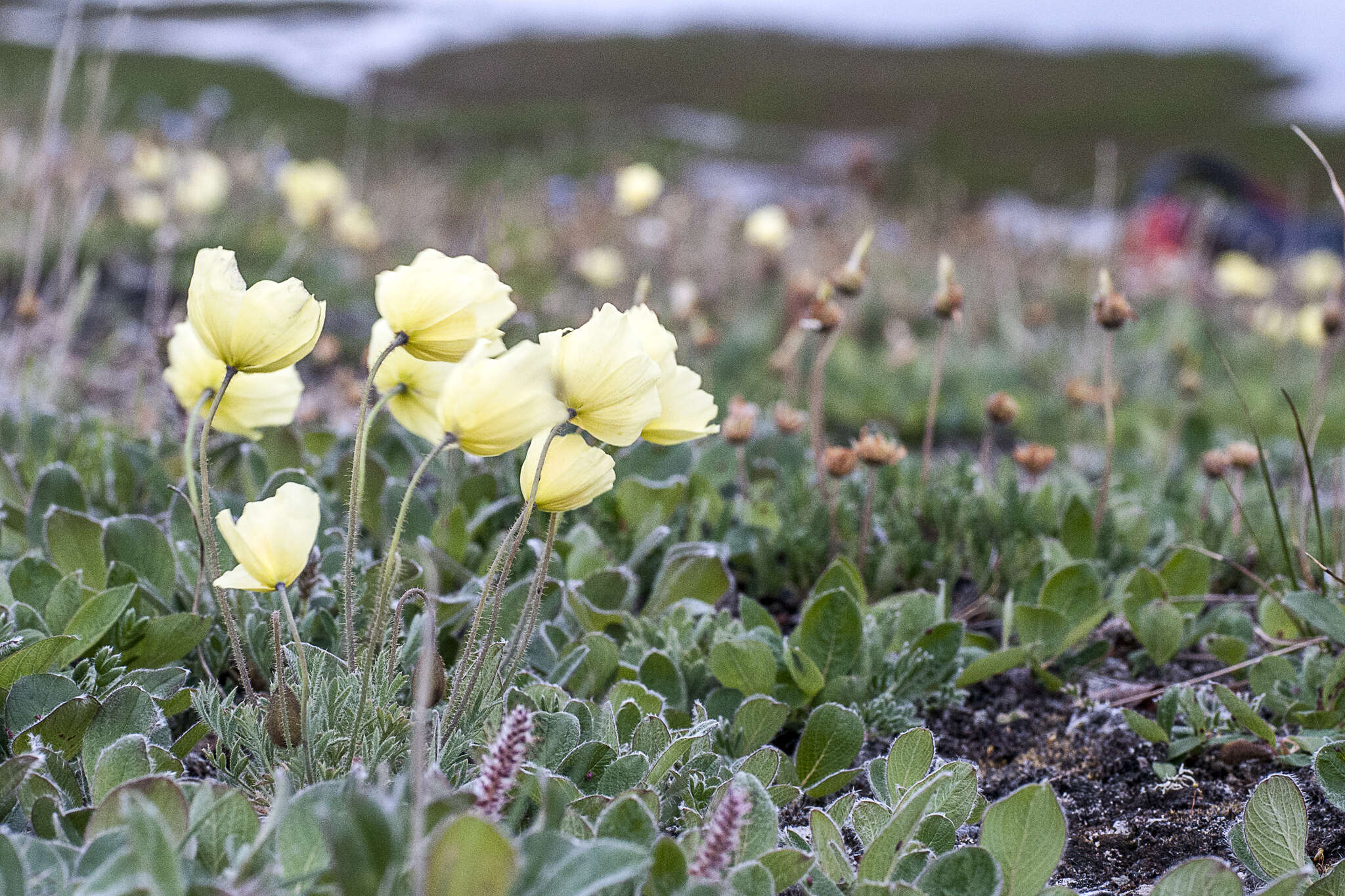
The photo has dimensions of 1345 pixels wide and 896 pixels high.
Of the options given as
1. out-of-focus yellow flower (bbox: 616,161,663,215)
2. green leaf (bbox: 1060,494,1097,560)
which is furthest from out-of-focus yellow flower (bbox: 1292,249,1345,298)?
green leaf (bbox: 1060,494,1097,560)

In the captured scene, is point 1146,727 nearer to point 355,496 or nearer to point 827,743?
point 827,743

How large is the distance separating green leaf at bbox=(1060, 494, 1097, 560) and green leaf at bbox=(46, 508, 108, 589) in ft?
4.78

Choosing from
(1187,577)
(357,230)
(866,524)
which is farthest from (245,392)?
(357,230)

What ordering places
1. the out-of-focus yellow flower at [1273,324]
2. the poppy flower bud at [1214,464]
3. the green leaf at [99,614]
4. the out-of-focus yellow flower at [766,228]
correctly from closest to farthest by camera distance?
the green leaf at [99,614]
the poppy flower bud at [1214,464]
the out-of-focus yellow flower at [766,228]
the out-of-focus yellow flower at [1273,324]

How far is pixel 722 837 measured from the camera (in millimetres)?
775

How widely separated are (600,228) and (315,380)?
6.78 feet

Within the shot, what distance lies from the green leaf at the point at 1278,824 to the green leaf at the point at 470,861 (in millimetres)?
751

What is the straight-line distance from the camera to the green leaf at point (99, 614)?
1232mm

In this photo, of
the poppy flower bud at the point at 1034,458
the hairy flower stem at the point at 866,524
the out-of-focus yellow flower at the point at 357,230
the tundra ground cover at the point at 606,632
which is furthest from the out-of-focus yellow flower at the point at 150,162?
the poppy flower bud at the point at 1034,458

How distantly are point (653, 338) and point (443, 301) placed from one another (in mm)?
193

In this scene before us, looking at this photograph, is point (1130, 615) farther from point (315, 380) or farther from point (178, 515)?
point (315, 380)

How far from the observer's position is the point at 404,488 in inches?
66.3

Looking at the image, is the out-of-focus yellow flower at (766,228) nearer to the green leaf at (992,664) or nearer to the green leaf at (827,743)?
the green leaf at (992,664)

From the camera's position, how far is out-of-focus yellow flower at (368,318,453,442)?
1.11 meters
